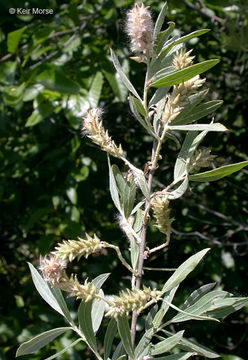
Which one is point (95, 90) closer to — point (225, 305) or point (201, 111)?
point (201, 111)

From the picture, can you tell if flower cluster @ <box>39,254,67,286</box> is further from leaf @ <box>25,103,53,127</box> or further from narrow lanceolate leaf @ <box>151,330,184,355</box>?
leaf @ <box>25,103,53,127</box>

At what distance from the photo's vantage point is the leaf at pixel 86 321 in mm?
571

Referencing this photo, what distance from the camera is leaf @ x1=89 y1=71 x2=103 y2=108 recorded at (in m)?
1.44

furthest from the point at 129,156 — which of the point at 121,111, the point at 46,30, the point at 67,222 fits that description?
the point at 46,30

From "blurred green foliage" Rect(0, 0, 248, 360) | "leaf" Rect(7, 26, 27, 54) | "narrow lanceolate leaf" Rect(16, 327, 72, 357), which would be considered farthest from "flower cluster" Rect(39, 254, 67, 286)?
"leaf" Rect(7, 26, 27, 54)

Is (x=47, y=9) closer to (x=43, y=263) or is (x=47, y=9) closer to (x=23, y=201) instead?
(x=23, y=201)

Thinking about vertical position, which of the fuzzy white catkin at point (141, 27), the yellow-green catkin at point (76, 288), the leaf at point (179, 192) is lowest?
the yellow-green catkin at point (76, 288)

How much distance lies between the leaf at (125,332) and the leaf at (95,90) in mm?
1001

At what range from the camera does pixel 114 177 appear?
2.11 ft

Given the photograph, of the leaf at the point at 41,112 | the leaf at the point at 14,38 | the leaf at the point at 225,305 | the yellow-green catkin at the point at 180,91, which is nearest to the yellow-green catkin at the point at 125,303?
the leaf at the point at 225,305

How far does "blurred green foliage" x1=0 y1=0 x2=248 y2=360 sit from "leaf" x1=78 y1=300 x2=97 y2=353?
31.8 inches

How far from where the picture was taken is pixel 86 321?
585mm

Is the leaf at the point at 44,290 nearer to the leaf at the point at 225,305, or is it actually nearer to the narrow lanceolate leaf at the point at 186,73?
the leaf at the point at 225,305

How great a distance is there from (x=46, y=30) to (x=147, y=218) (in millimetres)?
1072
